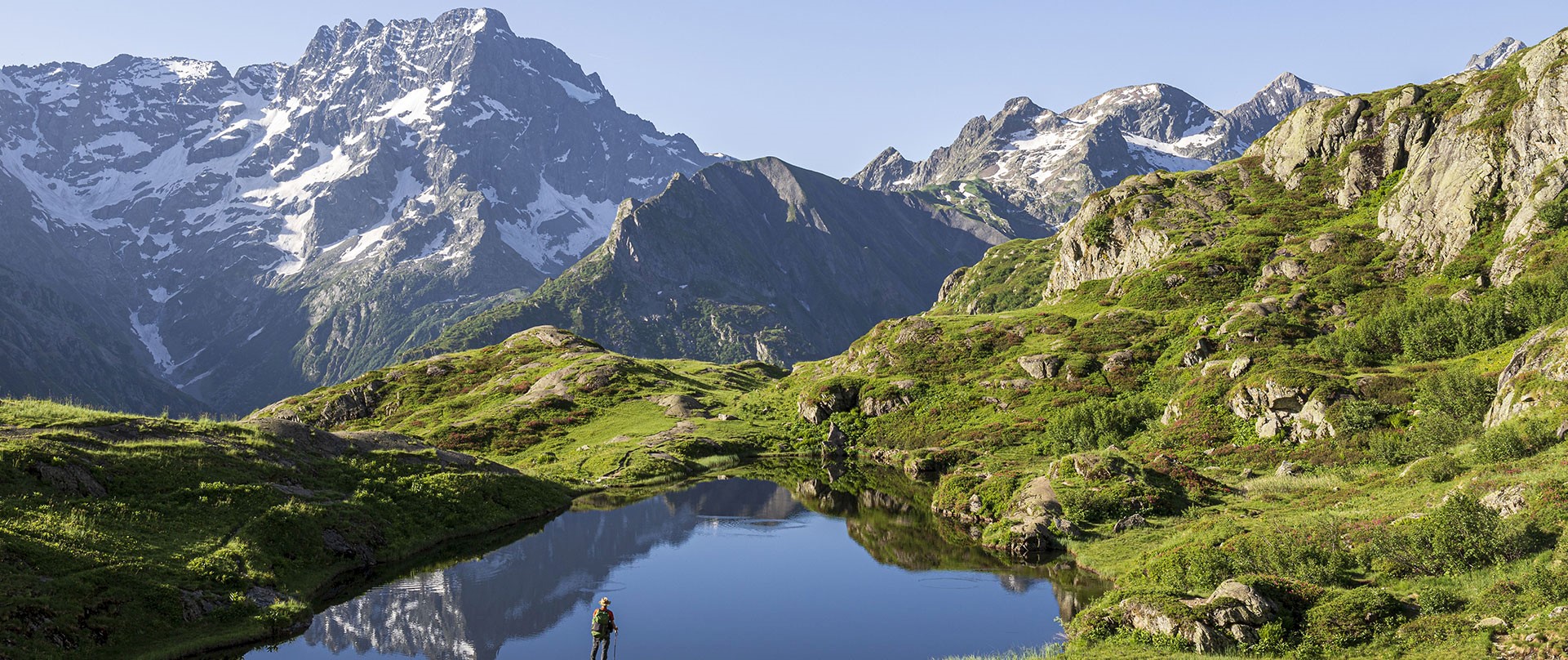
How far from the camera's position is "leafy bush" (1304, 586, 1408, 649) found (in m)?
30.9

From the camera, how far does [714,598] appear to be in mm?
50094

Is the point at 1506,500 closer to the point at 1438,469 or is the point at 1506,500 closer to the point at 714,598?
the point at 1438,469

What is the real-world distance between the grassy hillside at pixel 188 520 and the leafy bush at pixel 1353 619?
45282 millimetres

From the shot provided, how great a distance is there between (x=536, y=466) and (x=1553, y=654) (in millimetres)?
92542

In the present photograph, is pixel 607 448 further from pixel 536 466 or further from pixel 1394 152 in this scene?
pixel 1394 152

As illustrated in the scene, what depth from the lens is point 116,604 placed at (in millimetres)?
36344

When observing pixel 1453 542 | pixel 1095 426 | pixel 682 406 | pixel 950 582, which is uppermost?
pixel 682 406

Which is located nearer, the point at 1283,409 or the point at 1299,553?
the point at 1299,553

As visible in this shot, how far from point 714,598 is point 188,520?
29.8m

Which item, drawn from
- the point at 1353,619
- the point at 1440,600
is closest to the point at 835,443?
the point at 1353,619

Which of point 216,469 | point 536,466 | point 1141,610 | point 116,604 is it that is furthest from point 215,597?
point 536,466

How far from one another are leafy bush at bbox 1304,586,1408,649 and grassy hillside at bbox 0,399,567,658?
4528 centimetres

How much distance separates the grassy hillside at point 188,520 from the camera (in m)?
35.6

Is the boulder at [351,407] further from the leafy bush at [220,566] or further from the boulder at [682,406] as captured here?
the leafy bush at [220,566]
